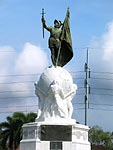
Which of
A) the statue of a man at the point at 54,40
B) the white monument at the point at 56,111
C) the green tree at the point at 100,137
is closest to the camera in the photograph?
the white monument at the point at 56,111

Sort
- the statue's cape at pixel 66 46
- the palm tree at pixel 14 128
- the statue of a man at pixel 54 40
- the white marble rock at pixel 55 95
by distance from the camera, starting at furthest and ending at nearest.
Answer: the palm tree at pixel 14 128 → the statue's cape at pixel 66 46 → the statue of a man at pixel 54 40 → the white marble rock at pixel 55 95

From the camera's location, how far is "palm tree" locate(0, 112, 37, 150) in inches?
1829

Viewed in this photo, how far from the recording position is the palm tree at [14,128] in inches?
1829

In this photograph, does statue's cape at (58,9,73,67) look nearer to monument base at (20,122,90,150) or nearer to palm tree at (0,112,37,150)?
monument base at (20,122,90,150)

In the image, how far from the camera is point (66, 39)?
21.5 meters

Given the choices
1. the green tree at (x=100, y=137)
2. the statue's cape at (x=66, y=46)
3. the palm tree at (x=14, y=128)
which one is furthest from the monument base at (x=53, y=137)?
the green tree at (x=100, y=137)

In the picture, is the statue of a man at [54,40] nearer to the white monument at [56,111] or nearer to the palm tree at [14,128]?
the white monument at [56,111]

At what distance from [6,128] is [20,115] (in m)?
3.24

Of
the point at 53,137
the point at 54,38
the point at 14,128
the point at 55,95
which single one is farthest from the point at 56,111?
the point at 14,128

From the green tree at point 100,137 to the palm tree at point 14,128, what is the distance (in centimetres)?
1203

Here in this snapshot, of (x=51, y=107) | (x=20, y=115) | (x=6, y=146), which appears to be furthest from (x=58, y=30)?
(x=6, y=146)

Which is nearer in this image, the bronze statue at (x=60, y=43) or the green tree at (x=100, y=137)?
the bronze statue at (x=60, y=43)

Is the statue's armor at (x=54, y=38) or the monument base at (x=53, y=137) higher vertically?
the statue's armor at (x=54, y=38)

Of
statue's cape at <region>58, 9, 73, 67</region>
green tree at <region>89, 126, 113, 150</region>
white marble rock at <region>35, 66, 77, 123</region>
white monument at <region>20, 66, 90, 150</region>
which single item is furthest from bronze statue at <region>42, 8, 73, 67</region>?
green tree at <region>89, 126, 113, 150</region>
